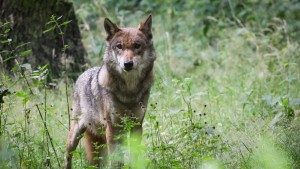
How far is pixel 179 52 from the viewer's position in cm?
1059

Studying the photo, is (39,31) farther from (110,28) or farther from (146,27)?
(146,27)

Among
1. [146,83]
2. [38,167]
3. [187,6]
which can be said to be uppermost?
[187,6]

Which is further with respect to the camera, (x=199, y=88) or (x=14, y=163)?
(x=199, y=88)

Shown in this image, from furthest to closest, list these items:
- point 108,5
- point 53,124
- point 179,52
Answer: point 108,5 → point 179,52 → point 53,124

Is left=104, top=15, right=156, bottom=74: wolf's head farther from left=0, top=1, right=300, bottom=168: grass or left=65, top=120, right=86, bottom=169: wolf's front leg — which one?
left=65, top=120, right=86, bottom=169: wolf's front leg

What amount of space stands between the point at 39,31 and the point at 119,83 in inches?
131

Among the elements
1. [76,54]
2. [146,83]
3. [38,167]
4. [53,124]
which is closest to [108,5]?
[76,54]

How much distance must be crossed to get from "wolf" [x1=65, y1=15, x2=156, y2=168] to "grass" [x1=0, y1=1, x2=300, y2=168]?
20cm

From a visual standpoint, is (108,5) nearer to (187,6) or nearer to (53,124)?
(187,6)

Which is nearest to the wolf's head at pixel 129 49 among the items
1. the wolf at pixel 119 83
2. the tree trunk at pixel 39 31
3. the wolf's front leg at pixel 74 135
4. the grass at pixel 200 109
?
the wolf at pixel 119 83

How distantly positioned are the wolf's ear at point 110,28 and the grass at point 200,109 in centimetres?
73

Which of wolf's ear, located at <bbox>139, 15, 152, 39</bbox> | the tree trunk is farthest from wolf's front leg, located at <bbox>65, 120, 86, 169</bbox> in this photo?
the tree trunk

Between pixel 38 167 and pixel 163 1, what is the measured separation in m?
8.77

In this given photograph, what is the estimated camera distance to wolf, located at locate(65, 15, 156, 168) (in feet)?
16.8
